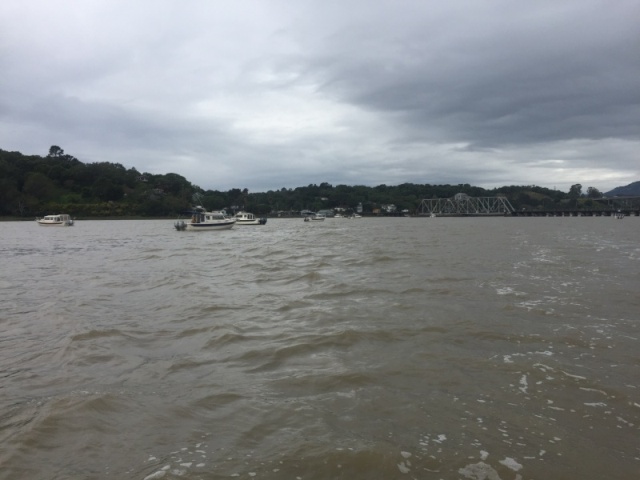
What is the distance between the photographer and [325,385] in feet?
18.1

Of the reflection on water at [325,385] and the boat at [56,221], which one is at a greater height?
the boat at [56,221]

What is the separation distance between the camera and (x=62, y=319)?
9383 mm

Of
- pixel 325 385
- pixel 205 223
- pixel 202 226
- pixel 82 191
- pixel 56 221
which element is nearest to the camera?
pixel 325 385

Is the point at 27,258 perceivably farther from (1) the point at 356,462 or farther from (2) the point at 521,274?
(1) the point at 356,462

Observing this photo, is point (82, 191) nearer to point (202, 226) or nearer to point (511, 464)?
point (202, 226)

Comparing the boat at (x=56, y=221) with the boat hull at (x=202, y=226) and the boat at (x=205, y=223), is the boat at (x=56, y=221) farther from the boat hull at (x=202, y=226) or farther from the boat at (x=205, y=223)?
the boat hull at (x=202, y=226)

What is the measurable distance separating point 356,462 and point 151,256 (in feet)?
76.2

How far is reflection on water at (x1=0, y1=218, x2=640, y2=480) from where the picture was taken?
12.5 ft

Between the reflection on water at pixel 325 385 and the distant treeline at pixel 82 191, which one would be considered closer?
the reflection on water at pixel 325 385

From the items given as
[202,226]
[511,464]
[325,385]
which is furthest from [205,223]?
[511,464]

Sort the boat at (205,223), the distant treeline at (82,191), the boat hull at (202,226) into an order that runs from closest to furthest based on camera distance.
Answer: the boat hull at (202,226) < the boat at (205,223) < the distant treeline at (82,191)

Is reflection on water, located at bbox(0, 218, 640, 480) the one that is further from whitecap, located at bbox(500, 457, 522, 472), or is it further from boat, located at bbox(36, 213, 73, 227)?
boat, located at bbox(36, 213, 73, 227)

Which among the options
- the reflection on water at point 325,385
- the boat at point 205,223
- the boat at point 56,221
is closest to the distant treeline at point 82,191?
the boat at point 56,221

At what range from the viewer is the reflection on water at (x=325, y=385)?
12.5ft
